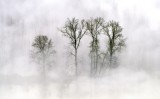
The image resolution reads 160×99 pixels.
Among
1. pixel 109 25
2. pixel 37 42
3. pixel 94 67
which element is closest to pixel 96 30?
pixel 109 25

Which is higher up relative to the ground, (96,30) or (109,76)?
(96,30)

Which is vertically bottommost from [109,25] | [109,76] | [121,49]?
[109,76]

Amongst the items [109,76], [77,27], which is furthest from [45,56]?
[109,76]

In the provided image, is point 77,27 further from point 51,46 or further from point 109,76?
point 109,76

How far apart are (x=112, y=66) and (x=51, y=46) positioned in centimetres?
1102

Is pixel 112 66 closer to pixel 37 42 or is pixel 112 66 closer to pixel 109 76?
pixel 109 76

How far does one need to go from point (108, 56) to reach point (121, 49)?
2436 millimetres

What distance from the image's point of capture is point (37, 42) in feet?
210

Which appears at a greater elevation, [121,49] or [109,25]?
[109,25]

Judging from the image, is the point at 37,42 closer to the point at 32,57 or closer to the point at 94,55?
the point at 32,57

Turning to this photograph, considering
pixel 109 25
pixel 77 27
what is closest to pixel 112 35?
pixel 109 25

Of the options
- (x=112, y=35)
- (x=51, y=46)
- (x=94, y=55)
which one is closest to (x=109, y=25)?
(x=112, y=35)

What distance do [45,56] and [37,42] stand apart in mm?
2739

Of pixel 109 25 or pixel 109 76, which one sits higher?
pixel 109 25
